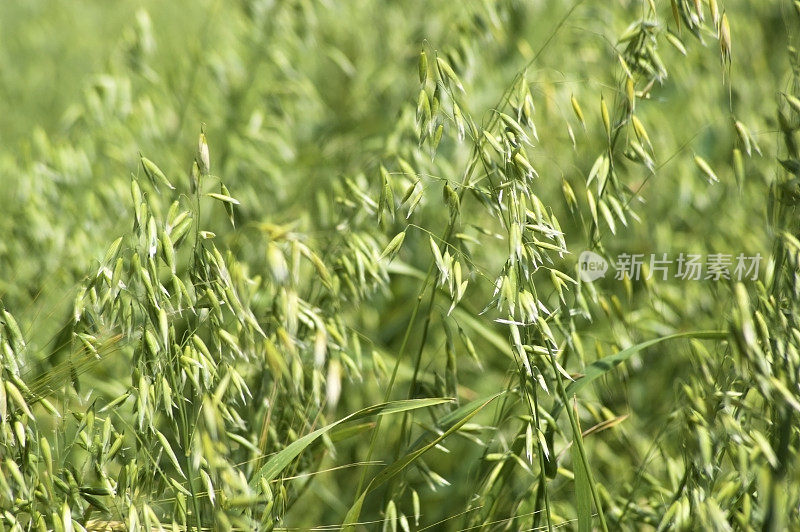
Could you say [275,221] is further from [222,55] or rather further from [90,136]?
[222,55]

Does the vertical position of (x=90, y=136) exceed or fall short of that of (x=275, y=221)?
it exceeds it

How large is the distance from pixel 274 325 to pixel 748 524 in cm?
62

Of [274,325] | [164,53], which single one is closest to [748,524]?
[274,325]

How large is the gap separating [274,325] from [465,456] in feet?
2.41

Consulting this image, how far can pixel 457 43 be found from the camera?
1430mm

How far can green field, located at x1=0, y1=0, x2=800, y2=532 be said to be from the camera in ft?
2.78

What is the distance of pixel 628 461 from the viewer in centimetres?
148

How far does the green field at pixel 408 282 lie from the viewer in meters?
0.85

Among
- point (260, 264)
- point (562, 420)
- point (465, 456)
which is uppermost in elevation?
point (260, 264)

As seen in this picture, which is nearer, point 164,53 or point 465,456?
point 465,456

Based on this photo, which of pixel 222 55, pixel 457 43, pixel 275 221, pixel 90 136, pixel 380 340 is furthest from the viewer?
pixel 222 55

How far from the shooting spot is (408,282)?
1.92m

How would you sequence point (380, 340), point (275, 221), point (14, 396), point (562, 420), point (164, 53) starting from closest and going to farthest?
point (14, 396) < point (562, 420) < point (275, 221) < point (380, 340) < point (164, 53)

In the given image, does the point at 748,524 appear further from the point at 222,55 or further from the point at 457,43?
the point at 222,55
